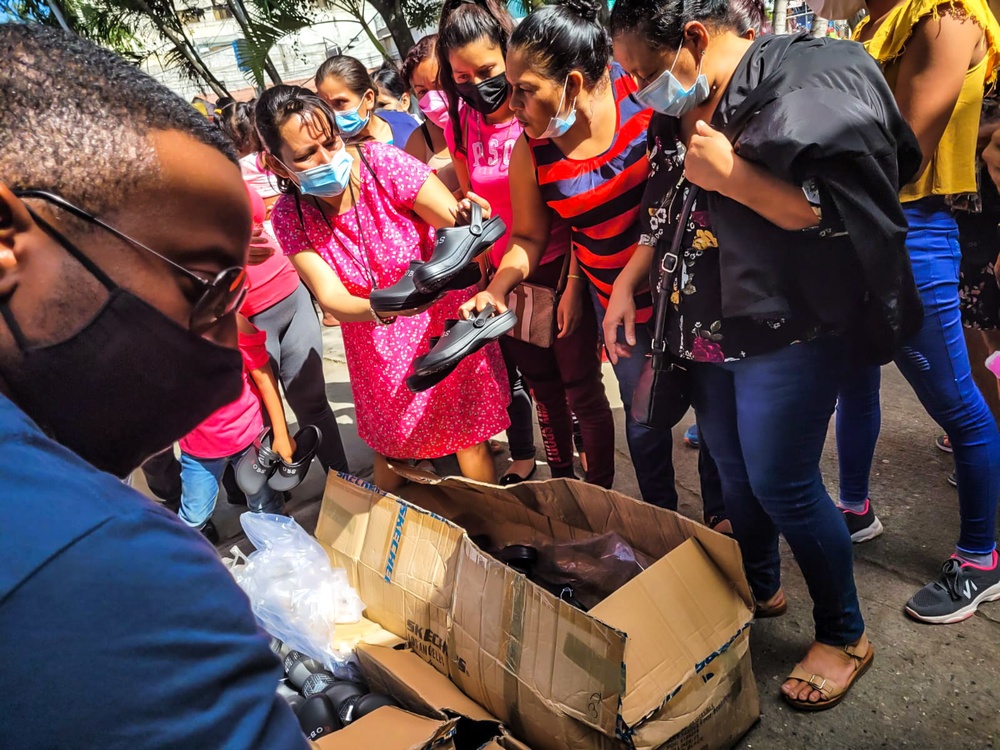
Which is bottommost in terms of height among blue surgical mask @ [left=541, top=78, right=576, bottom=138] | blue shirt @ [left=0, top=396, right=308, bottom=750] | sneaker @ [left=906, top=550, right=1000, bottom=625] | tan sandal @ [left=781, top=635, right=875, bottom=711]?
A: sneaker @ [left=906, top=550, right=1000, bottom=625]

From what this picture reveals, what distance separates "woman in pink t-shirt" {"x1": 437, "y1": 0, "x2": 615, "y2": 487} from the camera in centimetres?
243

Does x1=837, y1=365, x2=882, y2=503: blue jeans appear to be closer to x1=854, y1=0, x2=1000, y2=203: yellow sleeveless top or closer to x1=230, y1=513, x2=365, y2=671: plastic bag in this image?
x1=854, y1=0, x2=1000, y2=203: yellow sleeveless top

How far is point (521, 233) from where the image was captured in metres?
2.30

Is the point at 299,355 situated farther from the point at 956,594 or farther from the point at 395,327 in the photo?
the point at 956,594

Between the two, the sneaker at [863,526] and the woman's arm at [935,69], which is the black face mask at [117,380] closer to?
the woman's arm at [935,69]

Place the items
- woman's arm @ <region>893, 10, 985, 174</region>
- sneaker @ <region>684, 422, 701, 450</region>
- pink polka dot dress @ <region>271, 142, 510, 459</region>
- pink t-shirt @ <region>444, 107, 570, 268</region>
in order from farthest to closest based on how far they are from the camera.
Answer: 1. sneaker @ <region>684, 422, 701, 450</region>
2. pink t-shirt @ <region>444, 107, 570, 268</region>
3. pink polka dot dress @ <region>271, 142, 510, 459</region>
4. woman's arm @ <region>893, 10, 985, 174</region>

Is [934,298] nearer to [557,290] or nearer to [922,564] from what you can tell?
[922,564]

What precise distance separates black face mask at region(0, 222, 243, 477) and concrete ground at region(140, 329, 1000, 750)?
163 centimetres

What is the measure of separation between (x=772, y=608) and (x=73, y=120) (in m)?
2.08

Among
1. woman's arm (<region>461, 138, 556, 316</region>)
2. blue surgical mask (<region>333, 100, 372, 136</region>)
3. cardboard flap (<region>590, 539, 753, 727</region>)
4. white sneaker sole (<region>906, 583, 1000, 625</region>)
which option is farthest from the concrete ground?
blue surgical mask (<region>333, 100, 372, 136</region>)

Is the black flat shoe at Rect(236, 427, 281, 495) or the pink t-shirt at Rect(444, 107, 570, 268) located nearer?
the pink t-shirt at Rect(444, 107, 570, 268)

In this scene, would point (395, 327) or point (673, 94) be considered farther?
point (395, 327)

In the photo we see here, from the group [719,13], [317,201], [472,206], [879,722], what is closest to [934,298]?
[719,13]

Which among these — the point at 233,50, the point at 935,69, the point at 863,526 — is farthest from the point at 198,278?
the point at 233,50
